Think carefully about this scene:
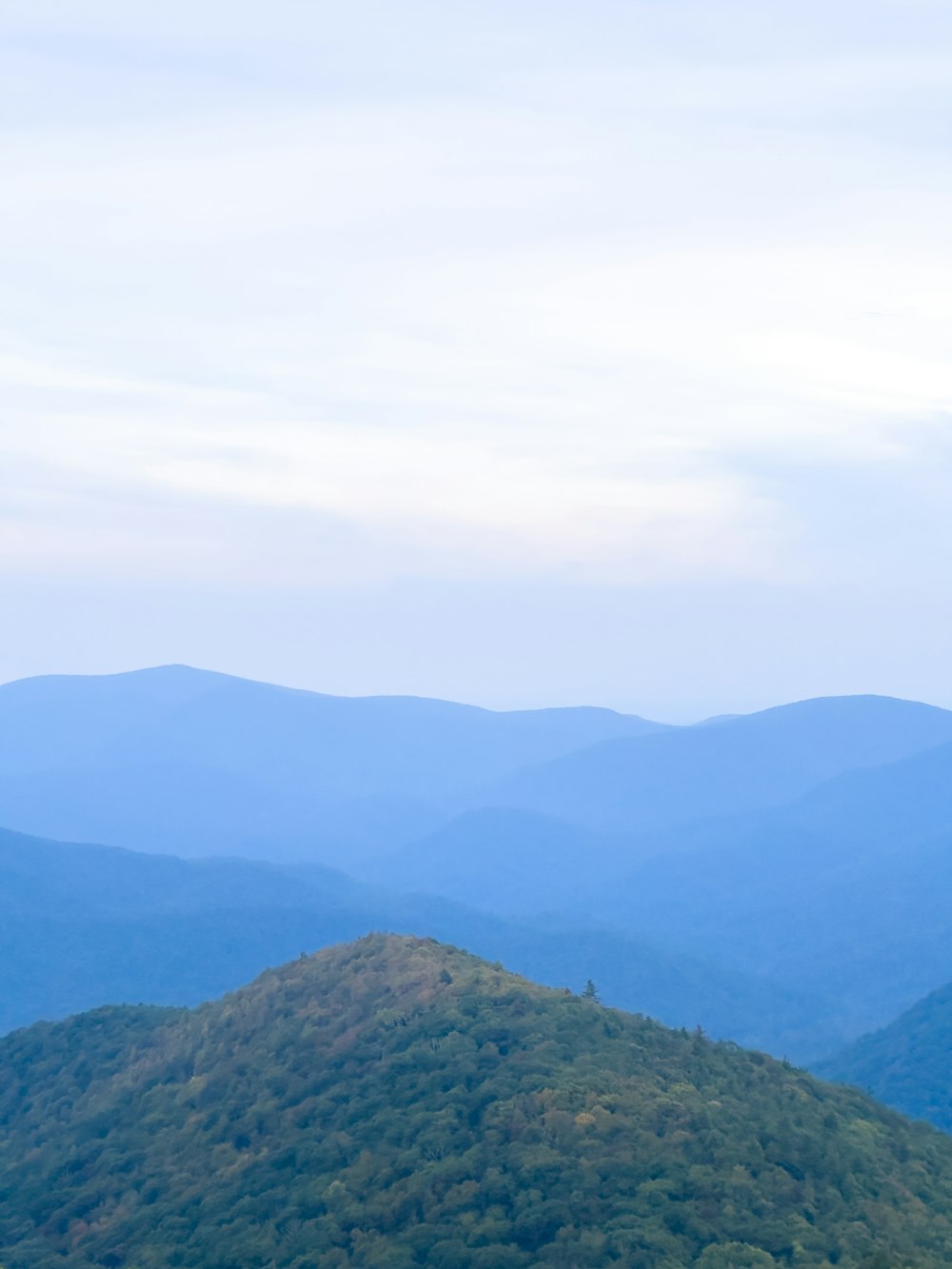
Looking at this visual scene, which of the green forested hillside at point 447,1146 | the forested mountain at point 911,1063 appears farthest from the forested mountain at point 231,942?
the green forested hillside at point 447,1146

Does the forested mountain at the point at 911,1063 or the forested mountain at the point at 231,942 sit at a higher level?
the forested mountain at the point at 231,942

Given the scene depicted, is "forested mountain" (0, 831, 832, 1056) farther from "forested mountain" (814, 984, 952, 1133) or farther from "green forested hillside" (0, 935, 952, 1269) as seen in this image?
"green forested hillside" (0, 935, 952, 1269)

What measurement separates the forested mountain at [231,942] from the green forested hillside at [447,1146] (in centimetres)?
7929

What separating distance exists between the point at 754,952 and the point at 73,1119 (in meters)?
139

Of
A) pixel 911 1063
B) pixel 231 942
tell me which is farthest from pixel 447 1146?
pixel 231 942

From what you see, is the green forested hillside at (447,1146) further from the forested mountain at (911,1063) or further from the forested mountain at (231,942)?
the forested mountain at (231,942)

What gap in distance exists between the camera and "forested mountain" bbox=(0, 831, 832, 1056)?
417ft

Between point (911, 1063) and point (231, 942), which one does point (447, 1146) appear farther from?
point (231, 942)

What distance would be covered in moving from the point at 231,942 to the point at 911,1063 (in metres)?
77.0

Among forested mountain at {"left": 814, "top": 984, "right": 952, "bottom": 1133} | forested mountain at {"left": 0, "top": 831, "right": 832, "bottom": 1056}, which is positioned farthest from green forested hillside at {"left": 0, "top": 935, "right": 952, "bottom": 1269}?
forested mountain at {"left": 0, "top": 831, "right": 832, "bottom": 1056}

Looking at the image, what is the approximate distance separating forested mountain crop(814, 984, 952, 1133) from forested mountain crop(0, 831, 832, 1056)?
22.8 m

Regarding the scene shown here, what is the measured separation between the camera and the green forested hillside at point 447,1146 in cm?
3161

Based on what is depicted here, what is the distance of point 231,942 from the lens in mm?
138375

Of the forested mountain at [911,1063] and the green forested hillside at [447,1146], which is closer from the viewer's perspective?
the green forested hillside at [447,1146]
